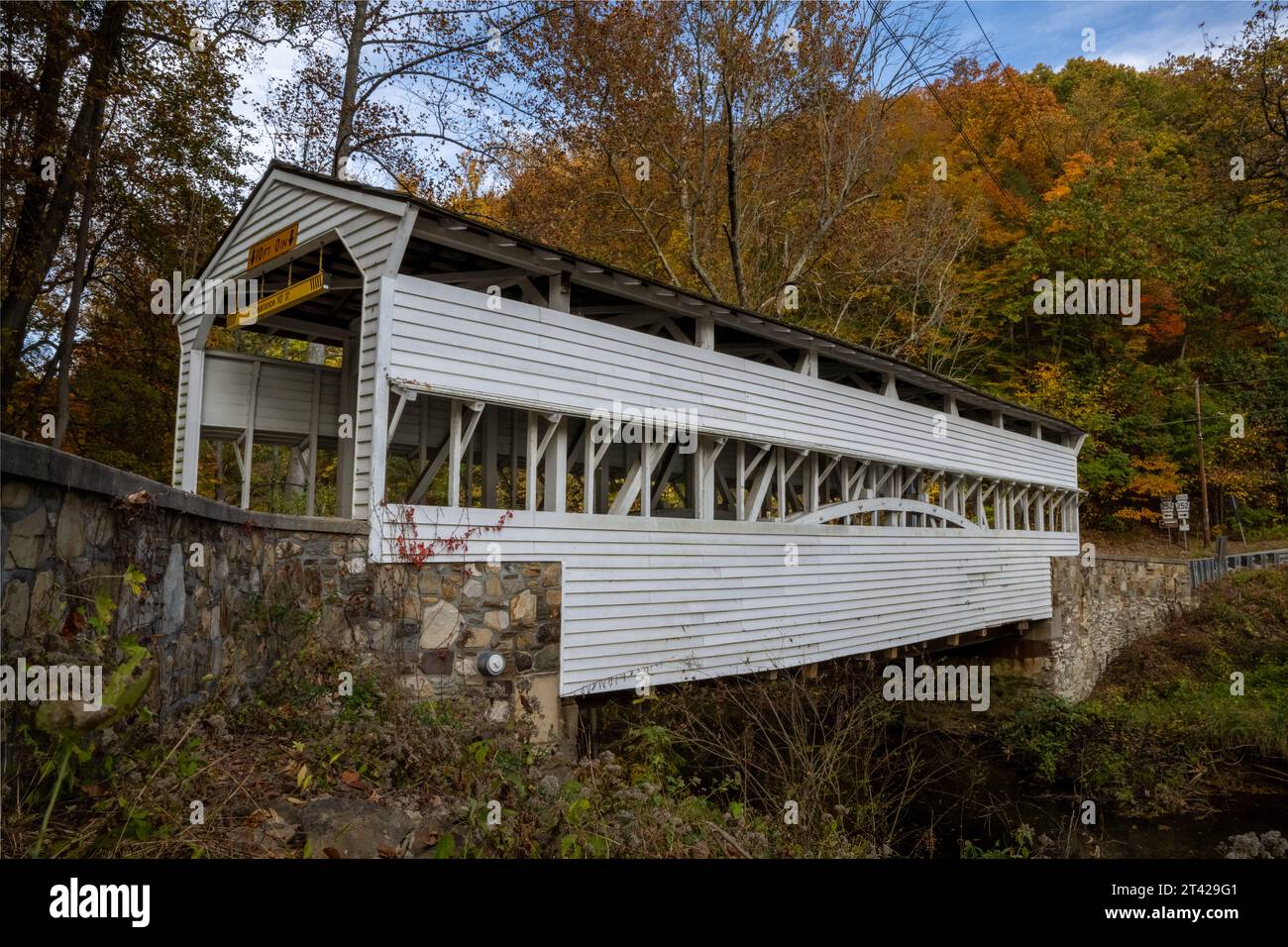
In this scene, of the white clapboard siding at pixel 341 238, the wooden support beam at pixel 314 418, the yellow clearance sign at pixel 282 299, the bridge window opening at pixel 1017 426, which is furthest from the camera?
the bridge window opening at pixel 1017 426

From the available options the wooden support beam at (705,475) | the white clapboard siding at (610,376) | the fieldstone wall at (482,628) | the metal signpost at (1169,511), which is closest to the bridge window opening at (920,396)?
the white clapboard siding at (610,376)

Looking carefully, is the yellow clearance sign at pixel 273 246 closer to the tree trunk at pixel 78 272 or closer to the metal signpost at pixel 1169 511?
the tree trunk at pixel 78 272

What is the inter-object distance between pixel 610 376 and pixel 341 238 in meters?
2.80

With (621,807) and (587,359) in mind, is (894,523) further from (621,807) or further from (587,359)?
(621,807)

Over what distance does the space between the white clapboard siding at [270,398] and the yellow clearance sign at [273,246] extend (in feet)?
3.88

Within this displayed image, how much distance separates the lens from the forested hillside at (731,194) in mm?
13570

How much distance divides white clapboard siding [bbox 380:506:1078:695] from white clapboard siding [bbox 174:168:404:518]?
40.7 inches

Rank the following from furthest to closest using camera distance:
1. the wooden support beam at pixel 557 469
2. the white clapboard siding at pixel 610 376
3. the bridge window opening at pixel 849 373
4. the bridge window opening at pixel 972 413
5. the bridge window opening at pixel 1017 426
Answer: the bridge window opening at pixel 1017 426, the bridge window opening at pixel 972 413, the bridge window opening at pixel 849 373, the wooden support beam at pixel 557 469, the white clapboard siding at pixel 610 376

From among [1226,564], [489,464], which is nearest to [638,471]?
[489,464]

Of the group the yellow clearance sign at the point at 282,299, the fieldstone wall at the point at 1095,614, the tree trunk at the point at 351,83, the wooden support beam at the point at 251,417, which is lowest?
the fieldstone wall at the point at 1095,614

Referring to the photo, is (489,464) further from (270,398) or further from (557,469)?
(270,398)

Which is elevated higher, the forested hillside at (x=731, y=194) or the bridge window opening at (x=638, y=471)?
the forested hillside at (x=731, y=194)

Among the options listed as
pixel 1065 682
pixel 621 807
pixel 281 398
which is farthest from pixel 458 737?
pixel 1065 682

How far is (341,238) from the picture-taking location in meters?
7.39
